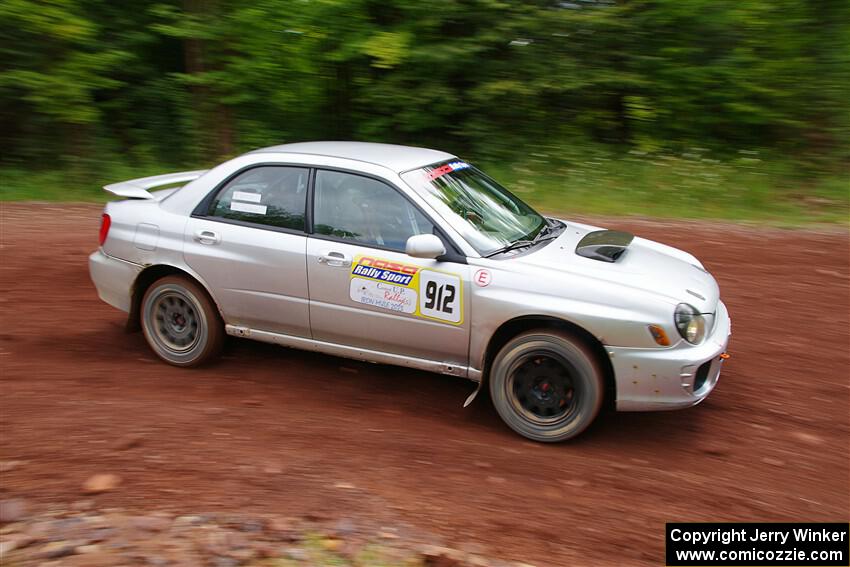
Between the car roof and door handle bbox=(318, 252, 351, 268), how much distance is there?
69 cm

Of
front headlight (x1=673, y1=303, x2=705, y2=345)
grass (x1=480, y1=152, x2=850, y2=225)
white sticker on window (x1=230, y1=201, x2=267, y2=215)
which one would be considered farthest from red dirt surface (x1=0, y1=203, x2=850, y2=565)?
grass (x1=480, y1=152, x2=850, y2=225)

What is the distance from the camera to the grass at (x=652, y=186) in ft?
34.2

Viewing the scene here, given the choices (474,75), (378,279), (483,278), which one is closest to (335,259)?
(378,279)

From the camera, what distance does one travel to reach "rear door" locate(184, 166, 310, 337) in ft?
16.8

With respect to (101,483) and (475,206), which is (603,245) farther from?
(101,483)

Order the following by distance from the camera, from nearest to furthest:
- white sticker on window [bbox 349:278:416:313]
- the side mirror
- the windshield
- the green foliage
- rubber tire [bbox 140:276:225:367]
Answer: the side mirror → white sticker on window [bbox 349:278:416:313] → the windshield → rubber tire [bbox 140:276:225:367] → the green foliage

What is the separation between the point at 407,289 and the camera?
4746 millimetres

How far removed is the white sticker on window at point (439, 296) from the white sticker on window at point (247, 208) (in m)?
1.37

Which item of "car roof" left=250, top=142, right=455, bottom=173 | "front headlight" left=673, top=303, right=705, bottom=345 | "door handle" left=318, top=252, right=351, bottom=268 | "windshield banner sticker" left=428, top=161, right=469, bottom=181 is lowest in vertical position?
"front headlight" left=673, top=303, right=705, bottom=345

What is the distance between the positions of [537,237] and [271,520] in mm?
2662

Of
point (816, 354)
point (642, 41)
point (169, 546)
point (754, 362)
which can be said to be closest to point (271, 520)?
point (169, 546)

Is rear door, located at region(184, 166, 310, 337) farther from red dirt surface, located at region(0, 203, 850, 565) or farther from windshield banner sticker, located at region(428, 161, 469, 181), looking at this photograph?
windshield banner sticker, located at region(428, 161, 469, 181)

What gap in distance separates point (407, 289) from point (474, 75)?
913 centimetres

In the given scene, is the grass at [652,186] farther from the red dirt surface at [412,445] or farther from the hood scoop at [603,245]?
the hood scoop at [603,245]
